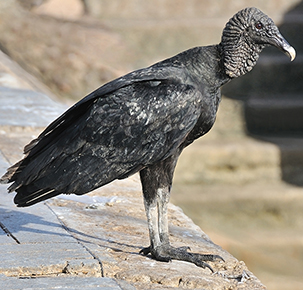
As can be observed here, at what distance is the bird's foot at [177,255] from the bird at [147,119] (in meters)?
0.33

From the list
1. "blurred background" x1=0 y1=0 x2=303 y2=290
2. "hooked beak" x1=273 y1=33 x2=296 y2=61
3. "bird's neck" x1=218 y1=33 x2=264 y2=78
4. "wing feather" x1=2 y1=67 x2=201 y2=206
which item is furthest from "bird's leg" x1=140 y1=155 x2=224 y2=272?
"blurred background" x1=0 y1=0 x2=303 y2=290

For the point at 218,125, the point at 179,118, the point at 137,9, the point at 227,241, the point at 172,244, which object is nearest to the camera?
the point at 179,118

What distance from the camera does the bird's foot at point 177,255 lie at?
336 cm

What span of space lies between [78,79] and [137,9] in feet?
6.70

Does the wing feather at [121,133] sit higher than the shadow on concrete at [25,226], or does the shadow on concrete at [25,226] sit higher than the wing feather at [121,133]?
the wing feather at [121,133]

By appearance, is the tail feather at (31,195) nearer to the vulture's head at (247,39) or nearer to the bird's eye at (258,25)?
the vulture's head at (247,39)

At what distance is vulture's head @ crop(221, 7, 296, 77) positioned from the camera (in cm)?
311

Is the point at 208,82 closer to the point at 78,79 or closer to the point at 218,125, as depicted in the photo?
the point at 218,125

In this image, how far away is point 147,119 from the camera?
305 centimetres

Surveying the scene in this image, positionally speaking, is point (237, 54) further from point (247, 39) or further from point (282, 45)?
point (282, 45)

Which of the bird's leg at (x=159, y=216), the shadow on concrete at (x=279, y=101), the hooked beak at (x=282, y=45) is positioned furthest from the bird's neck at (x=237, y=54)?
the shadow on concrete at (x=279, y=101)

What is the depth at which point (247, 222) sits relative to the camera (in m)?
8.30

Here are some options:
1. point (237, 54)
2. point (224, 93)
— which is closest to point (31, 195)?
point (237, 54)

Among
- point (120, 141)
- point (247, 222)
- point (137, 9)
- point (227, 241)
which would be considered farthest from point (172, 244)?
point (137, 9)
